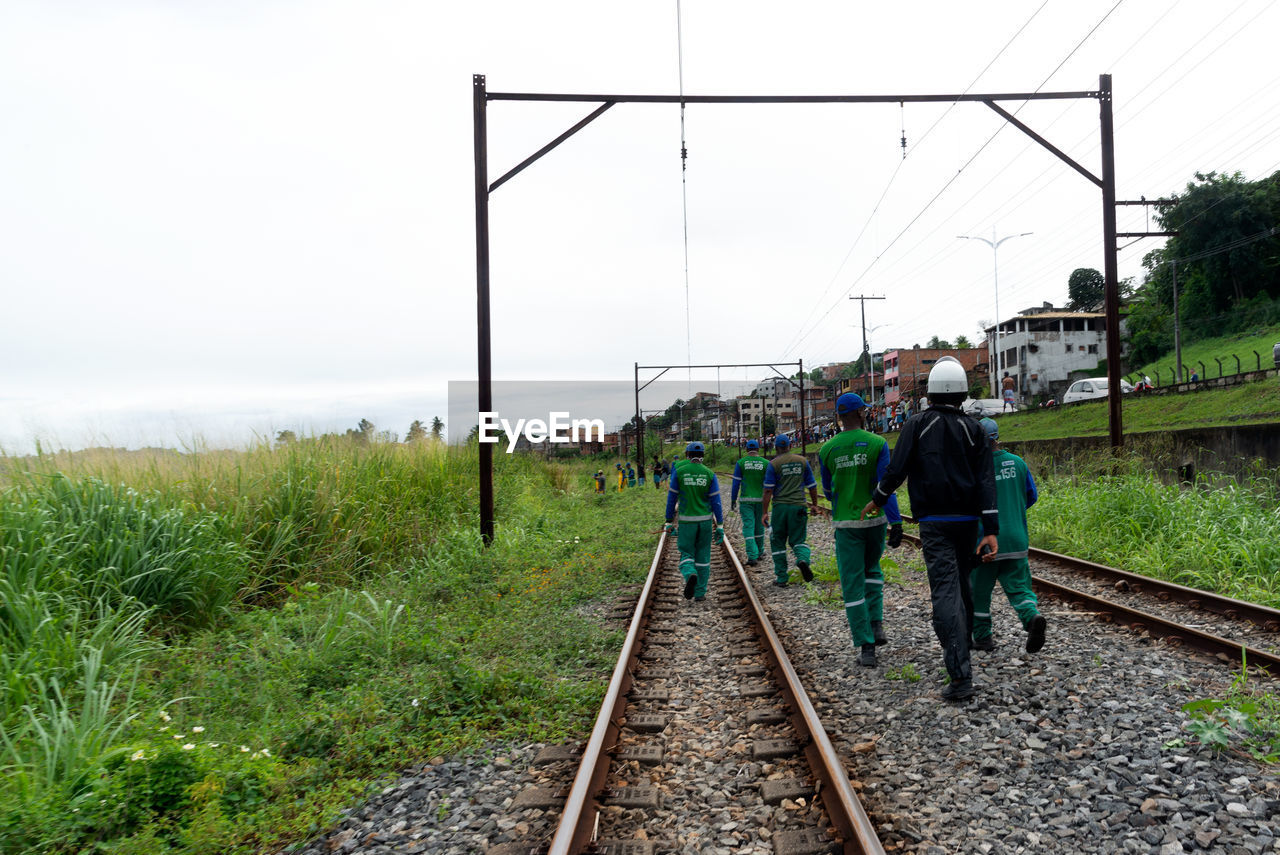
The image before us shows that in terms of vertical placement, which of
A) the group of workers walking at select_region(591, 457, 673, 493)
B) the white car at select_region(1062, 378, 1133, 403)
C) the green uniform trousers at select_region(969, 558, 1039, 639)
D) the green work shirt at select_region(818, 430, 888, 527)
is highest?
the white car at select_region(1062, 378, 1133, 403)

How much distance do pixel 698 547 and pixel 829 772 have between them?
17.1 feet

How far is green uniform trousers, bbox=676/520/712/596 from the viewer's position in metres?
8.50

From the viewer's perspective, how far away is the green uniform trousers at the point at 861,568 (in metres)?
5.71

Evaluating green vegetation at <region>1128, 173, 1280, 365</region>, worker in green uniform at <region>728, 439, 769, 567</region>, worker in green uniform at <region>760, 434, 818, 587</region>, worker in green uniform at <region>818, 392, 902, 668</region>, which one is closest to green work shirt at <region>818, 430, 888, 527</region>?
worker in green uniform at <region>818, 392, 902, 668</region>

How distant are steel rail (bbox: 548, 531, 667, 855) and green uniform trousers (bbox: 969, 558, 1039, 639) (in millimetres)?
2620

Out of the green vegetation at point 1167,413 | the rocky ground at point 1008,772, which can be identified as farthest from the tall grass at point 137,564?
the green vegetation at point 1167,413

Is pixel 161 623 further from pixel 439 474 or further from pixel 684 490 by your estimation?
pixel 439 474

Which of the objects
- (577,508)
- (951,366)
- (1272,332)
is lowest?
(577,508)

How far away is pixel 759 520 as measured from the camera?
11711 mm

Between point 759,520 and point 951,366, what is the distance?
7122 millimetres

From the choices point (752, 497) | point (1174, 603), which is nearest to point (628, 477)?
point (752, 497)

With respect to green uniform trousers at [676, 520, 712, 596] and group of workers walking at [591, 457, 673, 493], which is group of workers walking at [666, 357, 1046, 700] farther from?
group of workers walking at [591, 457, 673, 493]

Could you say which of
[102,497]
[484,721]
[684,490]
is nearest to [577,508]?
[684,490]

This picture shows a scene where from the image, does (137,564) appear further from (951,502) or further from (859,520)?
(951,502)
